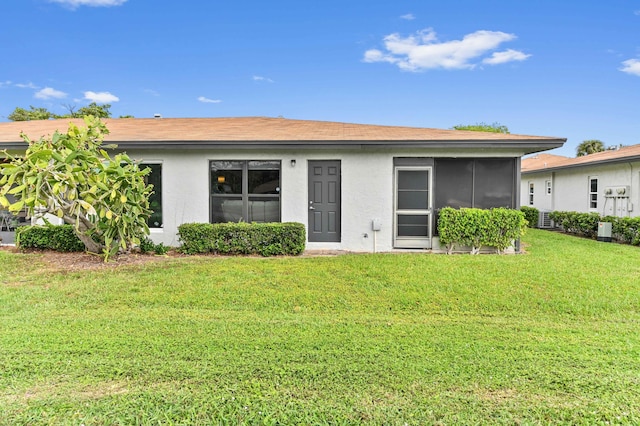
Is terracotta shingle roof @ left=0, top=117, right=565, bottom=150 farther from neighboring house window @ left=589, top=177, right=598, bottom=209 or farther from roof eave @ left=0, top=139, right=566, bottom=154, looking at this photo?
neighboring house window @ left=589, top=177, right=598, bottom=209

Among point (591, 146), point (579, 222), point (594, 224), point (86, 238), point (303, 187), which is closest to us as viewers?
point (86, 238)

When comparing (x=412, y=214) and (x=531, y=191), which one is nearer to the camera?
(x=412, y=214)

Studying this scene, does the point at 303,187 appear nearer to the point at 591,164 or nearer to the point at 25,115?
the point at 591,164

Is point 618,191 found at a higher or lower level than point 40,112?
lower

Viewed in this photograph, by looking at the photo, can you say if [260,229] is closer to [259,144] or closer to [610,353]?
[259,144]

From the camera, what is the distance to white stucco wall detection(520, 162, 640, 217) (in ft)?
38.8

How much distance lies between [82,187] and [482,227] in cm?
836

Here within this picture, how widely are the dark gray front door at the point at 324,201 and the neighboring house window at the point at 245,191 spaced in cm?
86

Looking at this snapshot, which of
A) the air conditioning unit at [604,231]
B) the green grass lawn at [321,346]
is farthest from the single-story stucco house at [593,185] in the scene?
the green grass lawn at [321,346]

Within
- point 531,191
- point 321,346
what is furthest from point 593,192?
point 321,346

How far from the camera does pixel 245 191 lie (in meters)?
8.91

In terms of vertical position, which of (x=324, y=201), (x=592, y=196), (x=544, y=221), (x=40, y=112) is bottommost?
(x=544, y=221)

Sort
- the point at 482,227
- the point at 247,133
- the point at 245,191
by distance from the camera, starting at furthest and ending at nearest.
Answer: the point at 247,133
the point at 245,191
the point at 482,227

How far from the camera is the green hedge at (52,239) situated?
826 centimetres
